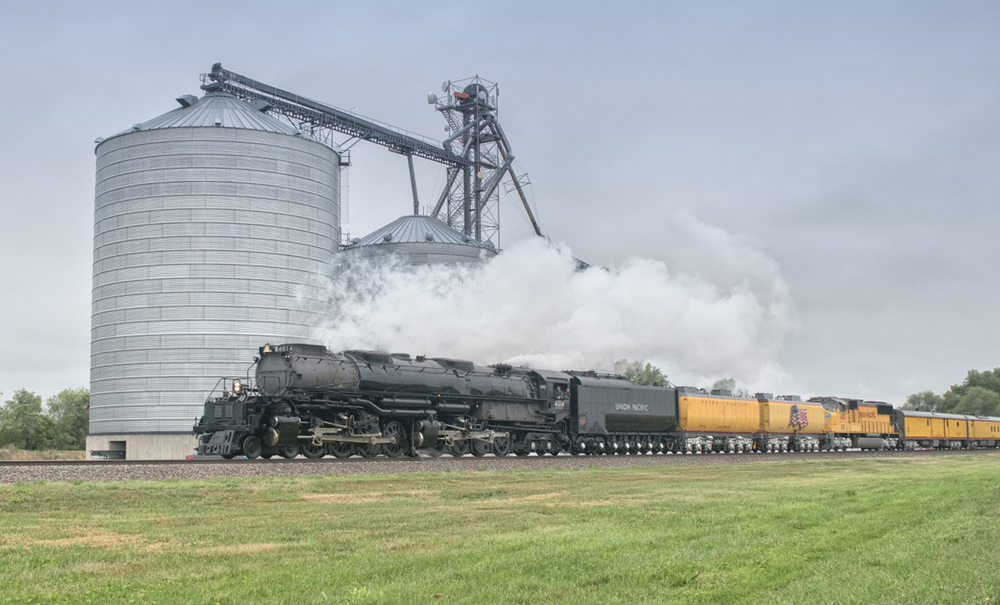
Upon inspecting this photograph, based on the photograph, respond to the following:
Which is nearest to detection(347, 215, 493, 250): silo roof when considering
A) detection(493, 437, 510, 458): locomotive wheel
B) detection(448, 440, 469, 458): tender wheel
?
detection(493, 437, 510, 458): locomotive wheel

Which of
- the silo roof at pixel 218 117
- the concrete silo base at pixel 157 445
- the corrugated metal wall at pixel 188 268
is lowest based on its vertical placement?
the concrete silo base at pixel 157 445

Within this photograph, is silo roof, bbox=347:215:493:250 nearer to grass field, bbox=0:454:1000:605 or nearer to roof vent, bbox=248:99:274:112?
roof vent, bbox=248:99:274:112

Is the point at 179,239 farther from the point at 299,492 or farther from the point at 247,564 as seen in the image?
the point at 247,564

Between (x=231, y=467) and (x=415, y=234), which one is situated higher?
(x=415, y=234)

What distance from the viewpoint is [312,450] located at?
3148 centimetres

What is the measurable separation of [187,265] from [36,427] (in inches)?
1662

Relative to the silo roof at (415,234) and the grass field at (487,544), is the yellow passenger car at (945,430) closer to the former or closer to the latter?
the silo roof at (415,234)

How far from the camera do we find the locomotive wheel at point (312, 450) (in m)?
31.2

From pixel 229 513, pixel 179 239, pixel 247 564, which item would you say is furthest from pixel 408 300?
pixel 247 564

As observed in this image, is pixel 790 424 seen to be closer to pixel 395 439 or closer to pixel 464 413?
pixel 464 413

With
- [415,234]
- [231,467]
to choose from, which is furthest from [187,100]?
[231,467]

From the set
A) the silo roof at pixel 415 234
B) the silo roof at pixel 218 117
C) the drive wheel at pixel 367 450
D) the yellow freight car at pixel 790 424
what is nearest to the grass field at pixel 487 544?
the drive wheel at pixel 367 450

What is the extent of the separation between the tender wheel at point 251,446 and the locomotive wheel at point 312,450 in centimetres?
156

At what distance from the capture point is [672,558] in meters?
11.2
